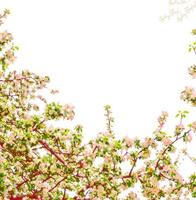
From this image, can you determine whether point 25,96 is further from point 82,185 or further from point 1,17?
point 82,185

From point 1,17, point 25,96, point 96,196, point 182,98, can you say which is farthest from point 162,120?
point 1,17

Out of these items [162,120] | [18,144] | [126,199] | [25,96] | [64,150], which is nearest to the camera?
[18,144]

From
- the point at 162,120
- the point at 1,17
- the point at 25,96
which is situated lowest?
the point at 162,120

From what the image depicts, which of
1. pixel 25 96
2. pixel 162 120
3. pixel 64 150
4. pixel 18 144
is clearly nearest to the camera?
pixel 18 144

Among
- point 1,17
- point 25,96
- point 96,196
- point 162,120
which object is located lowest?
point 96,196

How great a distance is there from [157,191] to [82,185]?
1490mm

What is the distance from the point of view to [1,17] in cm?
940

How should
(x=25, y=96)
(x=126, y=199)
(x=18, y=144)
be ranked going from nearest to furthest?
(x=18, y=144), (x=25, y=96), (x=126, y=199)

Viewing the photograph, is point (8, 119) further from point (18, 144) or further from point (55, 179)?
point (55, 179)

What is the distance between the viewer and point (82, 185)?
289 inches

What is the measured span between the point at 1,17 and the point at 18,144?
133 inches

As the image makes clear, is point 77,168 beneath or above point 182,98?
beneath

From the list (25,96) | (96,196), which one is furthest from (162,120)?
(25,96)

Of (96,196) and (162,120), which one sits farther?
(162,120)
